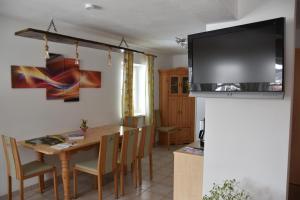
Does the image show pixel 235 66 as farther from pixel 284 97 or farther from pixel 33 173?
pixel 33 173

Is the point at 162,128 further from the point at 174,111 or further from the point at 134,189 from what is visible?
the point at 134,189

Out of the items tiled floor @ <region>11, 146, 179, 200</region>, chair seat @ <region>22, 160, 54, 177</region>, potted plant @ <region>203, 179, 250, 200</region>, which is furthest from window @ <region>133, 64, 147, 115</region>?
potted plant @ <region>203, 179, 250, 200</region>

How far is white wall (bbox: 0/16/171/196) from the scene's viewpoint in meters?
2.99

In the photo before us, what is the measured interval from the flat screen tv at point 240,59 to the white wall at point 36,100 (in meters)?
2.33

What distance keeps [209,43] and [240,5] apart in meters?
0.40

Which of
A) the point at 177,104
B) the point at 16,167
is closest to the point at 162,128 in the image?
the point at 177,104

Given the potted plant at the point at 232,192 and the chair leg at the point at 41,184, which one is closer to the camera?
the potted plant at the point at 232,192

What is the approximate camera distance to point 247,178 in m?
1.93

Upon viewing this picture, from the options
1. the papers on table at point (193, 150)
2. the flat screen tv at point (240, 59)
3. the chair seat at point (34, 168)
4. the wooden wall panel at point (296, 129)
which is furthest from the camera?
the wooden wall panel at point (296, 129)

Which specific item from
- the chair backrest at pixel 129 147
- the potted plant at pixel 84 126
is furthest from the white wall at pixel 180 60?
the chair backrest at pixel 129 147

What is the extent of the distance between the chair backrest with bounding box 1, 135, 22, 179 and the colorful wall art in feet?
2.58

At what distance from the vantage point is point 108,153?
289cm

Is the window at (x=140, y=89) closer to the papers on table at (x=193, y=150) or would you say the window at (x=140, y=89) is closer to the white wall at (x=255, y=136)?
the papers on table at (x=193, y=150)

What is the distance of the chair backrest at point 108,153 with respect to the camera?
9.17ft
